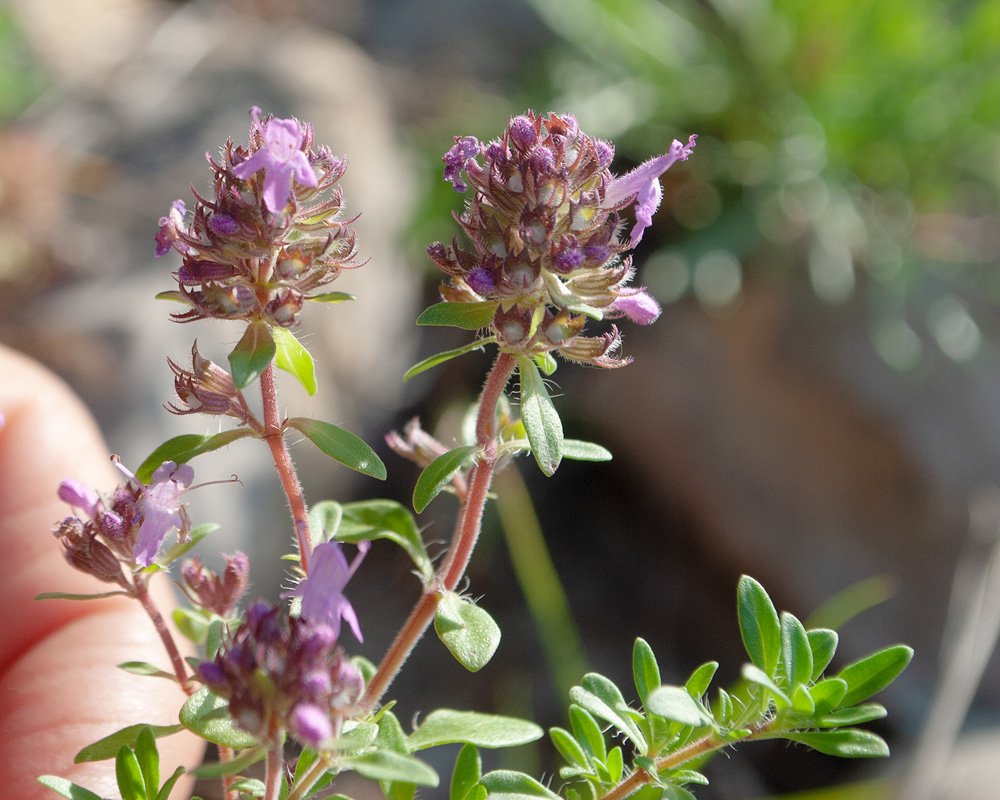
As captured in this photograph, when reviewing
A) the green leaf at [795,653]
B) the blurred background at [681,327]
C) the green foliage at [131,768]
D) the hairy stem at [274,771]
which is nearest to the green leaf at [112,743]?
the green foliage at [131,768]

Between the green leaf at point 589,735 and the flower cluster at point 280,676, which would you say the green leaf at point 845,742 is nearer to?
the green leaf at point 589,735

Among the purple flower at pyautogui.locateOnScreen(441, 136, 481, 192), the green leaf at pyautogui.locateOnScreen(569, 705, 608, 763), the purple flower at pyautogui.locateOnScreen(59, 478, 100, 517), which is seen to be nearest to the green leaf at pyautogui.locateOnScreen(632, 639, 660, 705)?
the green leaf at pyautogui.locateOnScreen(569, 705, 608, 763)

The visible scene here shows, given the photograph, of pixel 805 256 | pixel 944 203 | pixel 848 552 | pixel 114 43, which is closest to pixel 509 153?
pixel 848 552

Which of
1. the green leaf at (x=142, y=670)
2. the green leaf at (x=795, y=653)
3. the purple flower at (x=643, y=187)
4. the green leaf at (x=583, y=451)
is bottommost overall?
the green leaf at (x=142, y=670)

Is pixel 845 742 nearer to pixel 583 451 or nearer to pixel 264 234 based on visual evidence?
pixel 583 451

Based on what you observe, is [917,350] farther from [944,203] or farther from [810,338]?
[944,203]

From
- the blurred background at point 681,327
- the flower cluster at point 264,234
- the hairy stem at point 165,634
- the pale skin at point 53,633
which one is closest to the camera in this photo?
the flower cluster at point 264,234
